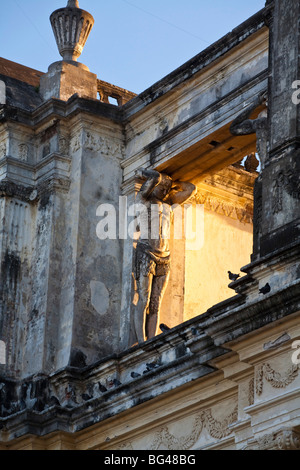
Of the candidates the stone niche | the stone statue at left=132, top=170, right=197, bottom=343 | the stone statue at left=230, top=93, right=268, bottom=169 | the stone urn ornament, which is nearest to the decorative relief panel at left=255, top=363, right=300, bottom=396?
the stone statue at left=230, top=93, right=268, bottom=169

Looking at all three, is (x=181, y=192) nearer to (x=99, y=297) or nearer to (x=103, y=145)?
(x=103, y=145)

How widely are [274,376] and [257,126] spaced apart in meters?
3.38

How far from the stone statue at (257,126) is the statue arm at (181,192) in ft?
6.56

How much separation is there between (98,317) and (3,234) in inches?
66.9

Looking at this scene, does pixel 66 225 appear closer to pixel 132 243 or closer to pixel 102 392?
pixel 132 243

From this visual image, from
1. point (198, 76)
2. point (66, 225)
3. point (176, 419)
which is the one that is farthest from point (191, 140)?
point (176, 419)

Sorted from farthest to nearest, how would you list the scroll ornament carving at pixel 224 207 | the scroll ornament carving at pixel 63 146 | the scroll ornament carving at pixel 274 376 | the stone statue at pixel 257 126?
the scroll ornament carving at pixel 224 207, the scroll ornament carving at pixel 63 146, the stone statue at pixel 257 126, the scroll ornament carving at pixel 274 376

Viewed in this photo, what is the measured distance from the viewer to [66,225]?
2038cm

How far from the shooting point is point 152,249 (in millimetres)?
19922

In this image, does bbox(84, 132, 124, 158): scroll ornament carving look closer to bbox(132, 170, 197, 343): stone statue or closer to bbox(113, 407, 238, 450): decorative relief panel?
bbox(132, 170, 197, 343): stone statue

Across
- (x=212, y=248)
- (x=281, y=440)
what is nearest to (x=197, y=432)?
(x=281, y=440)

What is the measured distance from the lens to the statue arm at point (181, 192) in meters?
20.3

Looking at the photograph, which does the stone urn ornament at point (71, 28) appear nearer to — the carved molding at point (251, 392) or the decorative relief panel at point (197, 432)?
the decorative relief panel at point (197, 432)

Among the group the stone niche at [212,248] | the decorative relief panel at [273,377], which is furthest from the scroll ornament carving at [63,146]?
the decorative relief panel at [273,377]
